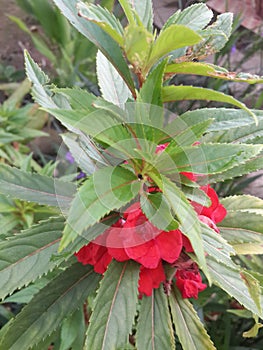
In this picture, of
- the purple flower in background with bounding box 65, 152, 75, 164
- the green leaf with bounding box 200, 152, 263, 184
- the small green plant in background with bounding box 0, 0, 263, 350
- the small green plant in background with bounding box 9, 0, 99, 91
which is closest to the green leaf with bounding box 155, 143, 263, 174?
the small green plant in background with bounding box 0, 0, 263, 350

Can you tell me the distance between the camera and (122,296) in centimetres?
64

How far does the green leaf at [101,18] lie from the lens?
0.49 m

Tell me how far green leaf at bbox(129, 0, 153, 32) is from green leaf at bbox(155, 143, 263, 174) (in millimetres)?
152

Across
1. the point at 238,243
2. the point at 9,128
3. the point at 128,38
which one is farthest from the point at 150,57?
the point at 9,128

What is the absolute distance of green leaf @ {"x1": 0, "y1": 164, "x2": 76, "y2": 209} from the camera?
70 centimetres

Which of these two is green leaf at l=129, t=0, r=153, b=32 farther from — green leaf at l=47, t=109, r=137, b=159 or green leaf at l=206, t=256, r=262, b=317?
green leaf at l=206, t=256, r=262, b=317

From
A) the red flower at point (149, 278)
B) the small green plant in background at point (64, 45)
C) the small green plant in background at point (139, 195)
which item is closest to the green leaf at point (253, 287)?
the small green plant in background at point (139, 195)

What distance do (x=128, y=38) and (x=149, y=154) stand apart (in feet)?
0.49

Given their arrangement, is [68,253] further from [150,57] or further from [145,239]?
[150,57]

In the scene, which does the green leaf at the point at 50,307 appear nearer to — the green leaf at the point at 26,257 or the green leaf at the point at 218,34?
the green leaf at the point at 26,257

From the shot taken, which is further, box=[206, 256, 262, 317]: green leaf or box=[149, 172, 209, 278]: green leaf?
box=[206, 256, 262, 317]: green leaf

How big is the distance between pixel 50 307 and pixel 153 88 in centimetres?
36

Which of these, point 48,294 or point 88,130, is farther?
point 48,294

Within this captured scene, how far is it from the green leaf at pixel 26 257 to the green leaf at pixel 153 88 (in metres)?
0.23
